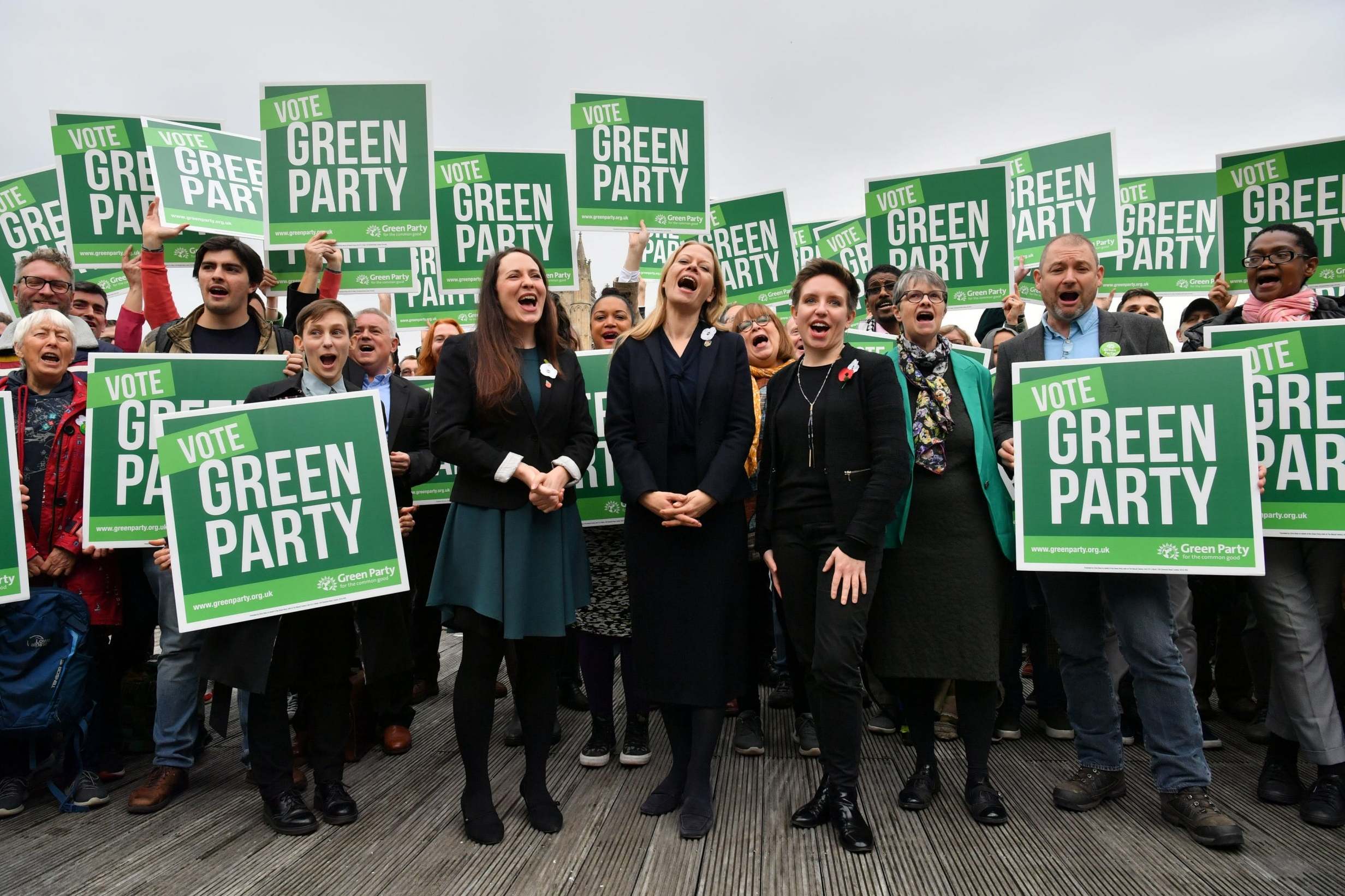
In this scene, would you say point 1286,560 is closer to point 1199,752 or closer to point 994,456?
point 1199,752

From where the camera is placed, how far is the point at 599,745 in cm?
425

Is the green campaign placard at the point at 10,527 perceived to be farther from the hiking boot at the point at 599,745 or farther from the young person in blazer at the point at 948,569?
the young person in blazer at the point at 948,569

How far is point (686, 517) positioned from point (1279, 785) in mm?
2722

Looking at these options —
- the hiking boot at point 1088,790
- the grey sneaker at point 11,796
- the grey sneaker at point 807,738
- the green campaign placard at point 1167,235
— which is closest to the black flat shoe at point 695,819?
the grey sneaker at point 807,738

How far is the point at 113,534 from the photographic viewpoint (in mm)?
3930

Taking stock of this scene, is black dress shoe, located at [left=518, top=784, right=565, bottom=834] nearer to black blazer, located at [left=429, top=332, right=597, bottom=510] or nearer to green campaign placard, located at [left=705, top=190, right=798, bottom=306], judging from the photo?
black blazer, located at [left=429, top=332, right=597, bottom=510]

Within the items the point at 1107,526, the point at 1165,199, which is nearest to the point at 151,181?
the point at 1107,526

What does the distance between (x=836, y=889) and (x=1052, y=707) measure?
2296 millimetres

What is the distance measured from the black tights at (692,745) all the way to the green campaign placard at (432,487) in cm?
213

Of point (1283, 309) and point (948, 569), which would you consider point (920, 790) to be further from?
point (1283, 309)

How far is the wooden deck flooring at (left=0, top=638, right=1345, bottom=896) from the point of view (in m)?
2.96

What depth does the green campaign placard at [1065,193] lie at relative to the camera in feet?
21.1

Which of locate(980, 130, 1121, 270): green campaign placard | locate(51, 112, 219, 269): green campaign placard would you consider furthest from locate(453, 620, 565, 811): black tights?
locate(980, 130, 1121, 270): green campaign placard

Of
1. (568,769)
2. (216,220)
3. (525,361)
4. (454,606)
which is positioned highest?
(216,220)
